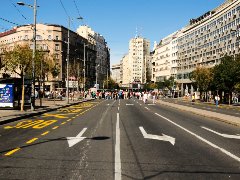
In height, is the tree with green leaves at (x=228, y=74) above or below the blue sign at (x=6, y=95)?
above

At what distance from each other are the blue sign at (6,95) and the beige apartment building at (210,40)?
58.4 metres

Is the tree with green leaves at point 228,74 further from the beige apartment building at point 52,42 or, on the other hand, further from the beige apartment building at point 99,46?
the beige apartment building at point 99,46

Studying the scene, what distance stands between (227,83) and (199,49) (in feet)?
145

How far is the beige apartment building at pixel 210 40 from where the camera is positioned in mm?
77144

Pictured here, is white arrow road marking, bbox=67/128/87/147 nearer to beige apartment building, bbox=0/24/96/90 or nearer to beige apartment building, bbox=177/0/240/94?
beige apartment building, bbox=177/0/240/94

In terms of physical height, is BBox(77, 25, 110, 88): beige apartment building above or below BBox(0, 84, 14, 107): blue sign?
above

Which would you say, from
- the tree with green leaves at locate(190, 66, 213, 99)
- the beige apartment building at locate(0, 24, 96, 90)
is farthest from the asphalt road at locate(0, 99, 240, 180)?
the beige apartment building at locate(0, 24, 96, 90)

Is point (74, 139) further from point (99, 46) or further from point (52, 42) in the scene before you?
point (99, 46)

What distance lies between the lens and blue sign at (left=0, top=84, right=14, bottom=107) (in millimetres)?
26594

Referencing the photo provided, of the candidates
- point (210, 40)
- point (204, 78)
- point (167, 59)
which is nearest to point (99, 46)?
point (167, 59)

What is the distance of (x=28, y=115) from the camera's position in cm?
2283

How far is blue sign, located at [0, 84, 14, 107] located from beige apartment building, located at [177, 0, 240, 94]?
58.4 m

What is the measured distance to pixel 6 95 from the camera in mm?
26812

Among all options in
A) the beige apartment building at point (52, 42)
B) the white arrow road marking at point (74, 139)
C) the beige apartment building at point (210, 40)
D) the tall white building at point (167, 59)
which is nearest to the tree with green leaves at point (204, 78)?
the beige apartment building at point (210, 40)
